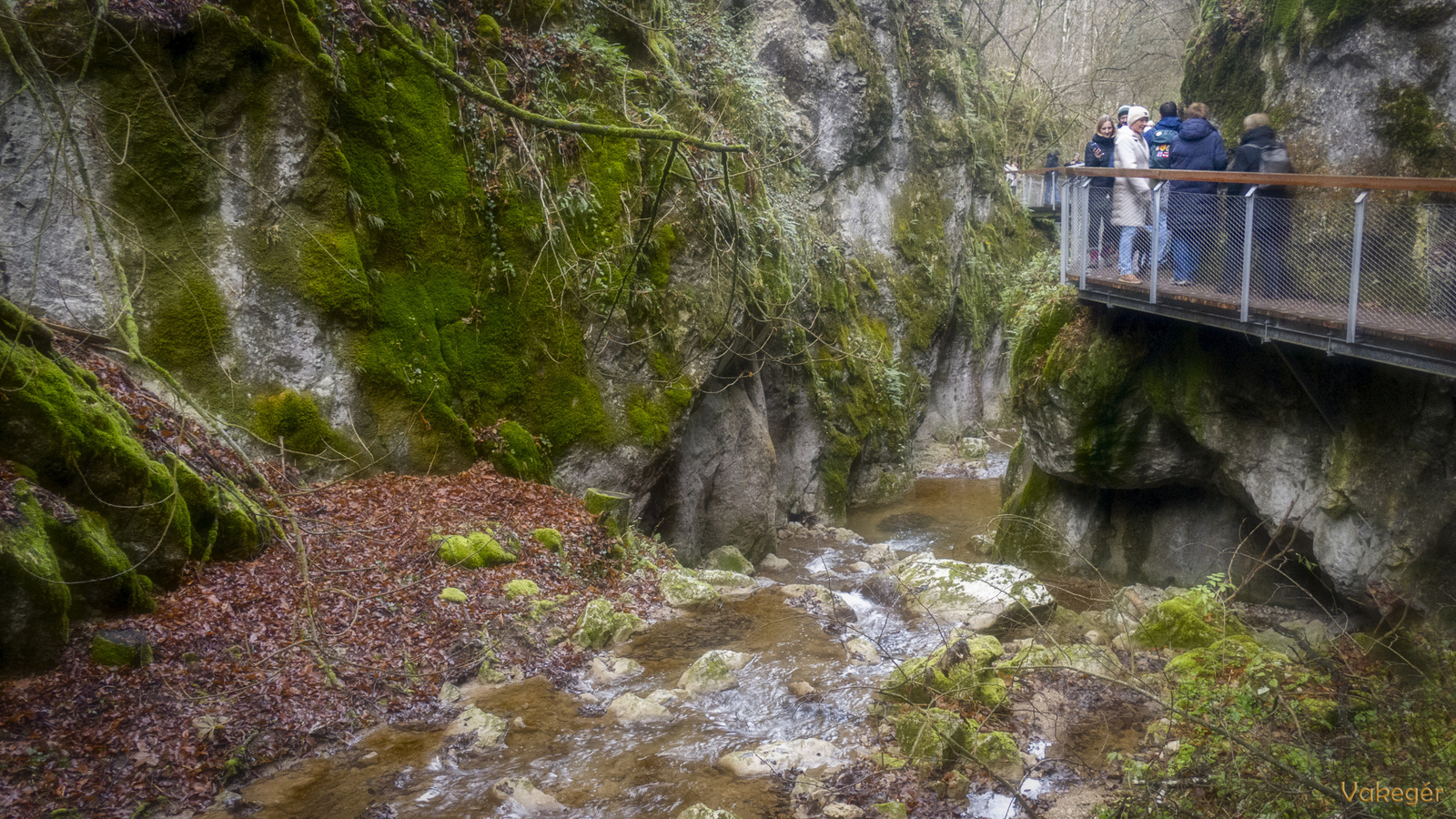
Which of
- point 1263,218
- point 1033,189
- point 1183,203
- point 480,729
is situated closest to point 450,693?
point 480,729

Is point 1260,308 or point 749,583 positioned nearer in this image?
point 1260,308

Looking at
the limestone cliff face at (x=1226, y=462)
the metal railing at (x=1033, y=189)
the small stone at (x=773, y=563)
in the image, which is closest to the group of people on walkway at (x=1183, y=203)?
the limestone cliff face at (x=1226, y=462)

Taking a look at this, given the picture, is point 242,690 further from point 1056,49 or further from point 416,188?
point 1056,49

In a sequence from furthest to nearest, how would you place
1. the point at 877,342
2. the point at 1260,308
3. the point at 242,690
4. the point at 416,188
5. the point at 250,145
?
the point at 877,342 < the point at 416,188 < the point at 250,145 < the point at 1260,308 < the point at 242,690

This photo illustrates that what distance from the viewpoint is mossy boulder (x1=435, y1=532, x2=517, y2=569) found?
24.6ft

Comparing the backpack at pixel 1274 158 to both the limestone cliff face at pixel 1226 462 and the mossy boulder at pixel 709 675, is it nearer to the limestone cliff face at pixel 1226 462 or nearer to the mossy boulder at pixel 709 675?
the limestone cliff face at pixel 1226 462

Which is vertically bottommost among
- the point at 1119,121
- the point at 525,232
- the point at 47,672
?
the point at 47,672

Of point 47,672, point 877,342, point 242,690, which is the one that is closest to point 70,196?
point 47,672

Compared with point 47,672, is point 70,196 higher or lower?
higher

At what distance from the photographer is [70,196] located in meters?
6.68

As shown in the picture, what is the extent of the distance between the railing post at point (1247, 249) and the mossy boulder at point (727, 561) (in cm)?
695

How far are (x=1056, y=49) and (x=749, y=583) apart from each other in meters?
29.8

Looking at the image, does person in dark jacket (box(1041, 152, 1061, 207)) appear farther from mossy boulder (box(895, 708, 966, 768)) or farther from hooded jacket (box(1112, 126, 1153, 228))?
mossy boulder (box(895, 708, 966, 768))

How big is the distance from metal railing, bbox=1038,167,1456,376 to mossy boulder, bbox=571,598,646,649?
666 cm
